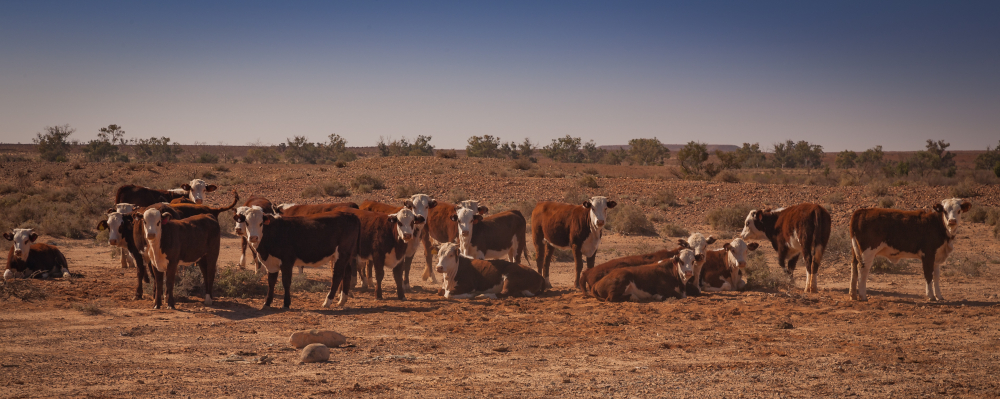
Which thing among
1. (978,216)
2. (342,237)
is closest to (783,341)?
(342,237)

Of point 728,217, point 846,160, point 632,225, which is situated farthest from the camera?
point 846,160

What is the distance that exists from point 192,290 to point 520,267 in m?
6.19

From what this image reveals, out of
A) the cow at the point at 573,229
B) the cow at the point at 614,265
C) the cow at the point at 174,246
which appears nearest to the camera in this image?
the cow at the point at 174,246

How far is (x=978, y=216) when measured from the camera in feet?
80.0

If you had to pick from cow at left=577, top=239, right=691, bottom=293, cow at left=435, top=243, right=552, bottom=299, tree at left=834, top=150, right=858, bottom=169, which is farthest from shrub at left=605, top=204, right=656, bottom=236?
tree at left=834, top=150, right=858, bottom=169

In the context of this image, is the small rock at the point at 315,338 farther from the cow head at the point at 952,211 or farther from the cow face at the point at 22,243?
the cow head at the point at 952,211

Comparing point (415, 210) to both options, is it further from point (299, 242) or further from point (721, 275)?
point (721, 275)

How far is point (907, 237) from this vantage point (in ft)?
40.0

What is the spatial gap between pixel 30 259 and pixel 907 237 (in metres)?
16.6

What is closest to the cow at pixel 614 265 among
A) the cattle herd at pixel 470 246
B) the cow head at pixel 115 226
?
the cattle herd at pixel 470 246

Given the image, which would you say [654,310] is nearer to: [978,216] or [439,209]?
[439,209]

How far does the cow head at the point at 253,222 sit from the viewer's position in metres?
11.3

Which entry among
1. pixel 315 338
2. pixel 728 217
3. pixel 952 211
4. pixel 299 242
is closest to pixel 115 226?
pixel 299 242

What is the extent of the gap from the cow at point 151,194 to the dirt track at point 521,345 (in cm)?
257
